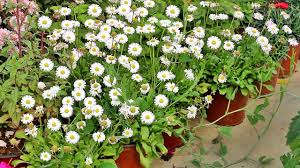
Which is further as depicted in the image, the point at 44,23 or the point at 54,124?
the point at 44,23

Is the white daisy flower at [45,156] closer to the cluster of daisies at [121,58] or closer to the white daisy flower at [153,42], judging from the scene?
the cluster of daisies at [121,58]

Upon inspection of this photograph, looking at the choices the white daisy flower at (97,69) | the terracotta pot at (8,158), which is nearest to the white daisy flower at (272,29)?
the white daisy flower at (97,69)

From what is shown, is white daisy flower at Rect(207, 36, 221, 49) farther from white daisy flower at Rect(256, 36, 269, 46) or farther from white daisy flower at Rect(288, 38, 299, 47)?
white daisy flower at Rect(288, 38, 299, 47)

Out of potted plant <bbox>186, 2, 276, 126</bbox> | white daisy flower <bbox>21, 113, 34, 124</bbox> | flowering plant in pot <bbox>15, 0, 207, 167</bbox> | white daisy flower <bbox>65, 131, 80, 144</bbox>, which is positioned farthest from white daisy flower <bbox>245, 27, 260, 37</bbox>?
white daisy flower <bbox>21, 113, 34, 124</bbox>

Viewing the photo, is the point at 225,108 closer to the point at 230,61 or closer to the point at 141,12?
the point at 230,61

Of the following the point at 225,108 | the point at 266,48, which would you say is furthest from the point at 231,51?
the point at 225,108

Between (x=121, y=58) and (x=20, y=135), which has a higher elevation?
(x=121, y=58)

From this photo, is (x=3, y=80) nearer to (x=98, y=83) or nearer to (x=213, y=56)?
(x=98, y=83)
